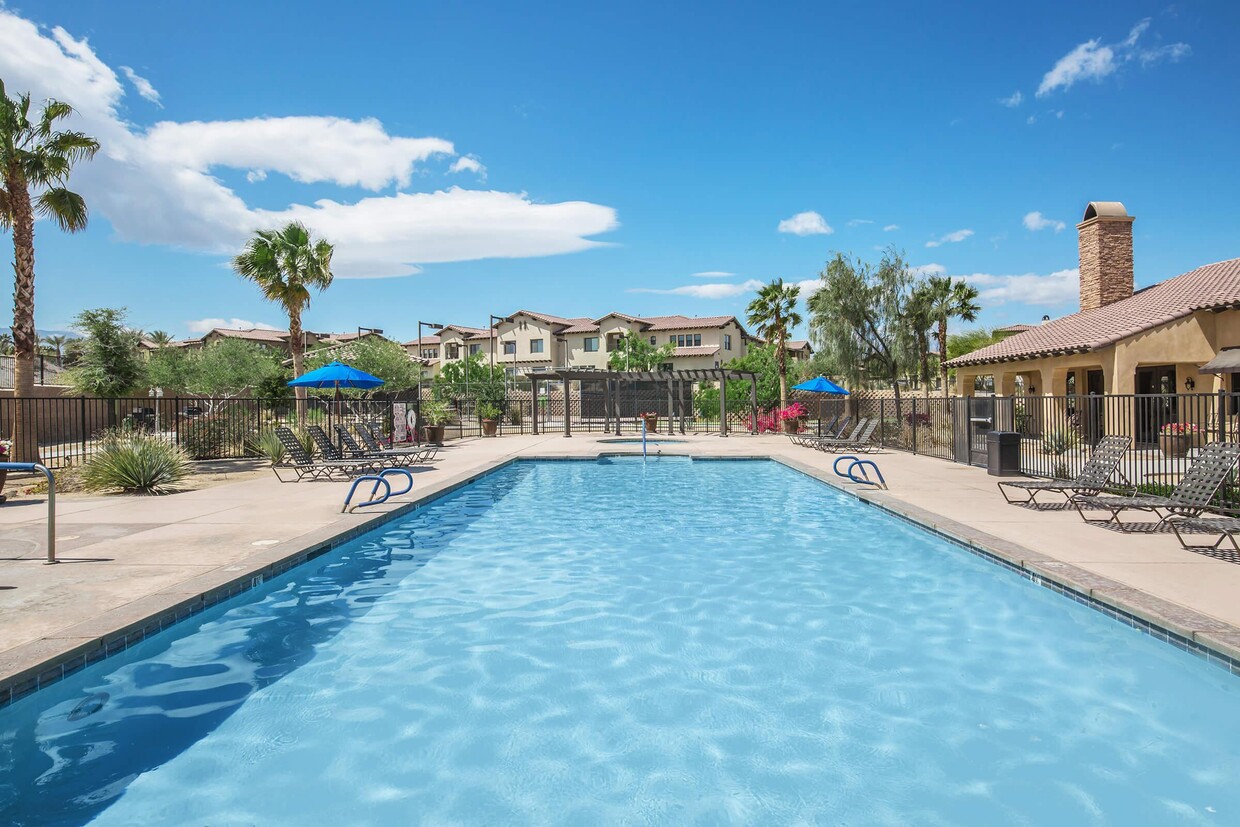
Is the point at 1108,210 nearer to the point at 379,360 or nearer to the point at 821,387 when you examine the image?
the point at 821,387

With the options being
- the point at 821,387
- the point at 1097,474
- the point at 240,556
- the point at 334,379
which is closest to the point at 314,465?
the point at 334,379

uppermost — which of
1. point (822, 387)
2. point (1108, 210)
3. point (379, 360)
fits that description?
point (1108, 210)

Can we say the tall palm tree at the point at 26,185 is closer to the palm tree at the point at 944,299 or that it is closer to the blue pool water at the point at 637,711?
the blue pool water at the point at 637,711

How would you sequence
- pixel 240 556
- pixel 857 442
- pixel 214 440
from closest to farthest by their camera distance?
pixel 240 556 → pixel 214 440 → pixel 857 442

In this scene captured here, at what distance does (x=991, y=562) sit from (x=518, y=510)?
22.7 ft

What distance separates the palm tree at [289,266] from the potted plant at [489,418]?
8.41 metres

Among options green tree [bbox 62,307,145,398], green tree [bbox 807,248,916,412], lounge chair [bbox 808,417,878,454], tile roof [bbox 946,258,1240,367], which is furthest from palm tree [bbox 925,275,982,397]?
green tree [bbox 62,307,145,398]

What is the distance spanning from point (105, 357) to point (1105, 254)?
3805cm

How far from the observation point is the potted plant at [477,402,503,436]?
28703mm

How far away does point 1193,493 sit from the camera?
7633 millimetres

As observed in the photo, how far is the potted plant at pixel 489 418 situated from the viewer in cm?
2870

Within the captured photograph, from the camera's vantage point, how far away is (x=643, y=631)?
18.6 ft

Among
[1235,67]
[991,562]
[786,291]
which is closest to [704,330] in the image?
[786,291]

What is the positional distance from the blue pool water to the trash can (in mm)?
7125
